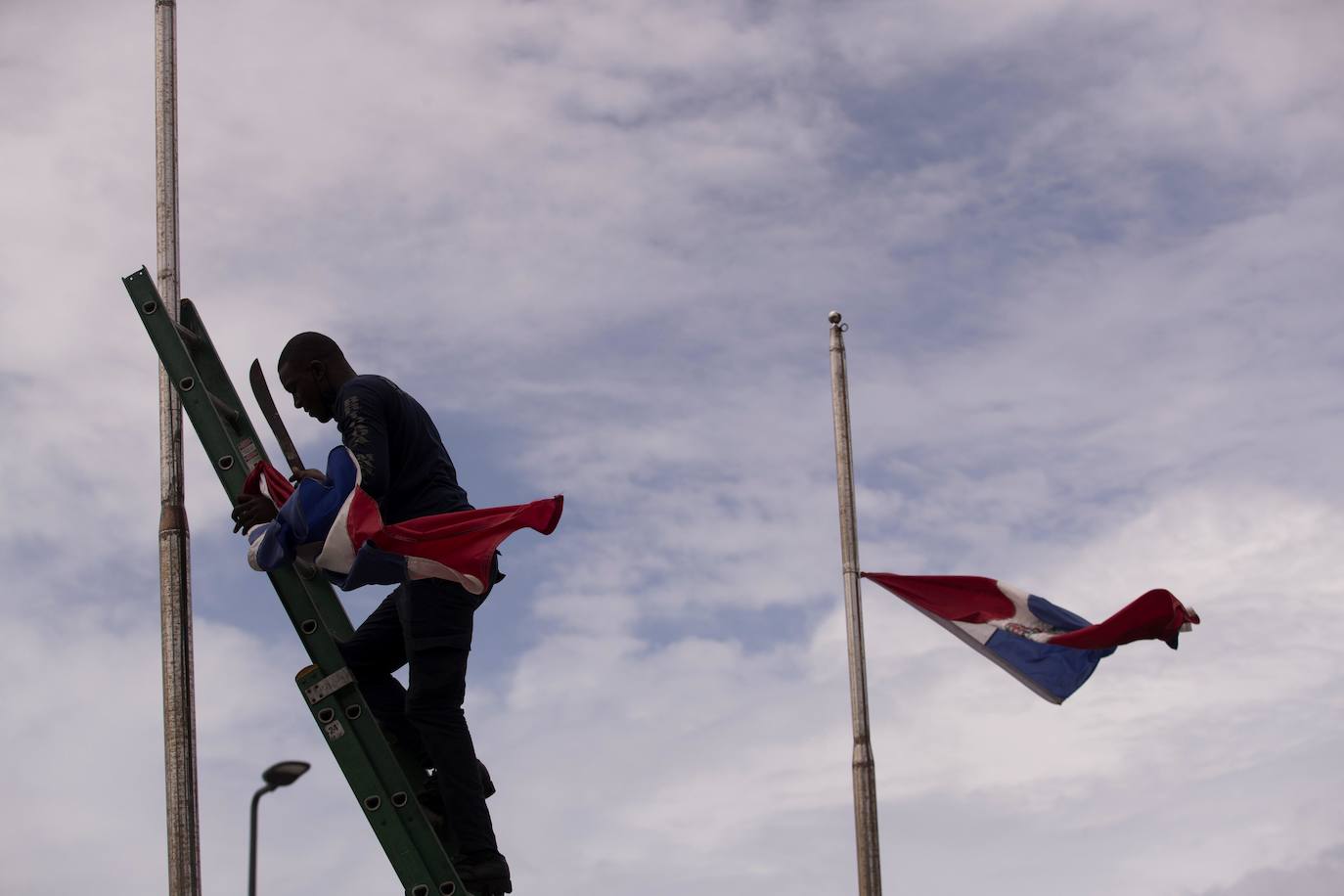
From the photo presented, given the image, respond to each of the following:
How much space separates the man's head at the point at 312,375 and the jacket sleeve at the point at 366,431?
0.80ft

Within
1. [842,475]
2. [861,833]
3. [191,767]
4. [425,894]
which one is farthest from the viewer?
[842,475]

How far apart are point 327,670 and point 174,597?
70.8 inches

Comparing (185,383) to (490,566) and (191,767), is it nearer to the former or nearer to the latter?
(490,566)

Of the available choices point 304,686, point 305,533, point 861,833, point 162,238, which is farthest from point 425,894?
point 861,833

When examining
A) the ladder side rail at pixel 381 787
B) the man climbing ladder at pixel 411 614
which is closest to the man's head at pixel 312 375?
the man climbing ladder at pixel 411 614

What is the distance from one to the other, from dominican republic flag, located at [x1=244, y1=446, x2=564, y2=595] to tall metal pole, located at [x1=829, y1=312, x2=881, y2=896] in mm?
7321

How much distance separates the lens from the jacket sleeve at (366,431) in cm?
681

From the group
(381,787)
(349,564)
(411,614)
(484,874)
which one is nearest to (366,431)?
(349,564)

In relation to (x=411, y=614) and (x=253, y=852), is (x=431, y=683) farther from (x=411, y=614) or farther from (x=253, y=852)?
(x=253, y=852)

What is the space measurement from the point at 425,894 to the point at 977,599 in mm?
8024

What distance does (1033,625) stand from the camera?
13.4 meters

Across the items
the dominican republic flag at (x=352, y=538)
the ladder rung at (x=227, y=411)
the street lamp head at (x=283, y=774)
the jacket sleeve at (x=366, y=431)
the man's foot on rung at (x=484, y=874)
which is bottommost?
the man's foot on rung at (x=484, y=874)

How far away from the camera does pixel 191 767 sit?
818 cm

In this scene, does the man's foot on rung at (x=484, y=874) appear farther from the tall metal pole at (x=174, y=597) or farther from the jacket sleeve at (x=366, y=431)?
the tall metal pole at (x=174, y=597)
